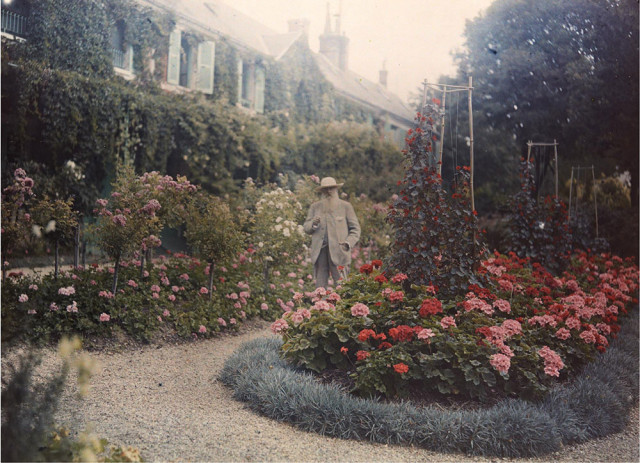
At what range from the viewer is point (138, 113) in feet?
25.8

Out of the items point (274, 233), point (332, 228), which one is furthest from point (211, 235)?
point (332, 228)

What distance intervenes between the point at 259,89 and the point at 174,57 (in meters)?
3.15

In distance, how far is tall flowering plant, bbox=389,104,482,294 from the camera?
528 centimetres

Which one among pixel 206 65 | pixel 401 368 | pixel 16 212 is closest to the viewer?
pixel 401 368

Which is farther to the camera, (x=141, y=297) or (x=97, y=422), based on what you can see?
(x=141, y=297)

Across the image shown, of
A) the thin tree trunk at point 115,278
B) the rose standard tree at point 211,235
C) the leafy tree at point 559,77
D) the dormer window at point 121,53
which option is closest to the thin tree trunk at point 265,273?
the rose standard tree at point 211,235

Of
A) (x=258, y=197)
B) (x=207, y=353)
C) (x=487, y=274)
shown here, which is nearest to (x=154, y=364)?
(x=207, y=353)

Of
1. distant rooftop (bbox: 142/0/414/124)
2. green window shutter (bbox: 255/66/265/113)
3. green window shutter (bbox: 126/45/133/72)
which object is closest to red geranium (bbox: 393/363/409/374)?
distant rooftop (bbox: 142/0/414/124)

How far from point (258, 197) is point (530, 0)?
251 inches

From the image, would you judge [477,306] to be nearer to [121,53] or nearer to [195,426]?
[195,426]

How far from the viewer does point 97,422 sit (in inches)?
137

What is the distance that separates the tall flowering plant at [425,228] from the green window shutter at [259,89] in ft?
24.5

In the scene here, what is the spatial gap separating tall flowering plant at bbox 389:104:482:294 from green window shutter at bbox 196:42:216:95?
613 cm

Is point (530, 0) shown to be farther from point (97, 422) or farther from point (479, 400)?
point (97, 422)
